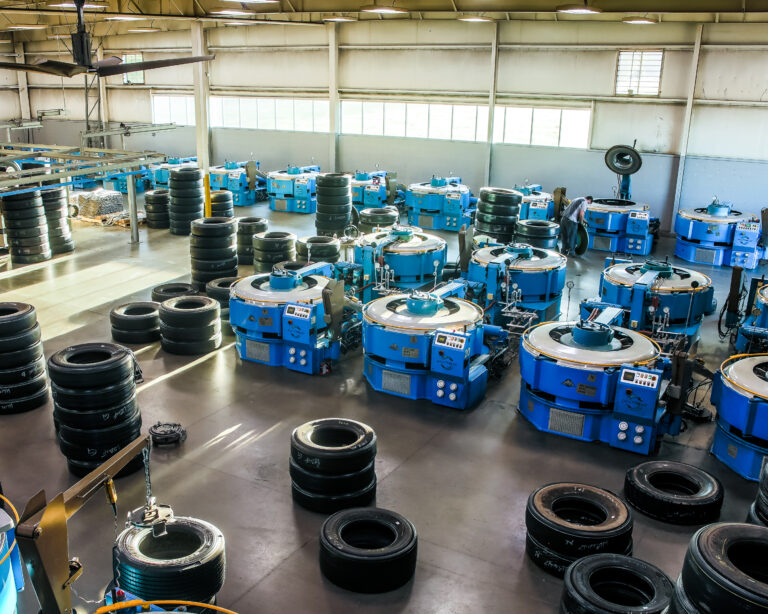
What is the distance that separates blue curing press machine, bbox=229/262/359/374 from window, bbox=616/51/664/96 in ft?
46.3

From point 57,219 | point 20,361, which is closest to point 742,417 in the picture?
point 20,361

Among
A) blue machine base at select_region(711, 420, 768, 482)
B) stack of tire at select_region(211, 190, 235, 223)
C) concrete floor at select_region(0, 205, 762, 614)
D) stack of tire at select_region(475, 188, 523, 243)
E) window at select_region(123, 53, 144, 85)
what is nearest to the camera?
concrete floor at select_region(0, 205, 762, 614)

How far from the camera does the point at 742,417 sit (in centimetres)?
807

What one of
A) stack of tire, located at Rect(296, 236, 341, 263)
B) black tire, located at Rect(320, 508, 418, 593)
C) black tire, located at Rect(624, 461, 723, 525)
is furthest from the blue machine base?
stack of tire, located at Rect(296, 236, 341, 263)

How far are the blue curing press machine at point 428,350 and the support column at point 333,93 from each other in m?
17.2

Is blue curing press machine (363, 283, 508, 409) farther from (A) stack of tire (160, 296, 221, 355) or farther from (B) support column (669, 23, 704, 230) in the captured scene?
(B) support column (669, 23, 704, 230)

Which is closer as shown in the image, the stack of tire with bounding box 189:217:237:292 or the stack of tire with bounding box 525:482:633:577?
the stack of tire with bounding box 525:482:633:577

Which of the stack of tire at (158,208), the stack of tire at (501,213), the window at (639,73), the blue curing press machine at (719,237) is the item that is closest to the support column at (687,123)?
the window at (639,73)

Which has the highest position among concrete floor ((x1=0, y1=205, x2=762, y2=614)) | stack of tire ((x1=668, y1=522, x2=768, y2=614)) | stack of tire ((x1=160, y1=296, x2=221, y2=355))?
stack of tire ((x1=668, y1=522, x2=768, y2=614))

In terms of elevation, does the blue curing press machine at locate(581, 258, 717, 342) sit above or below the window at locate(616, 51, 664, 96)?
below

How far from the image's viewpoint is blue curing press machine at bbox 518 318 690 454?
857 cm

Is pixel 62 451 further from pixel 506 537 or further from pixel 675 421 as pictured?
pixel 675 421

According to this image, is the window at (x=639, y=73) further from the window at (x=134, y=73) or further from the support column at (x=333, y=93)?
the window at (x=134, y=73)

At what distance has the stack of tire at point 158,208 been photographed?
2152 cm
